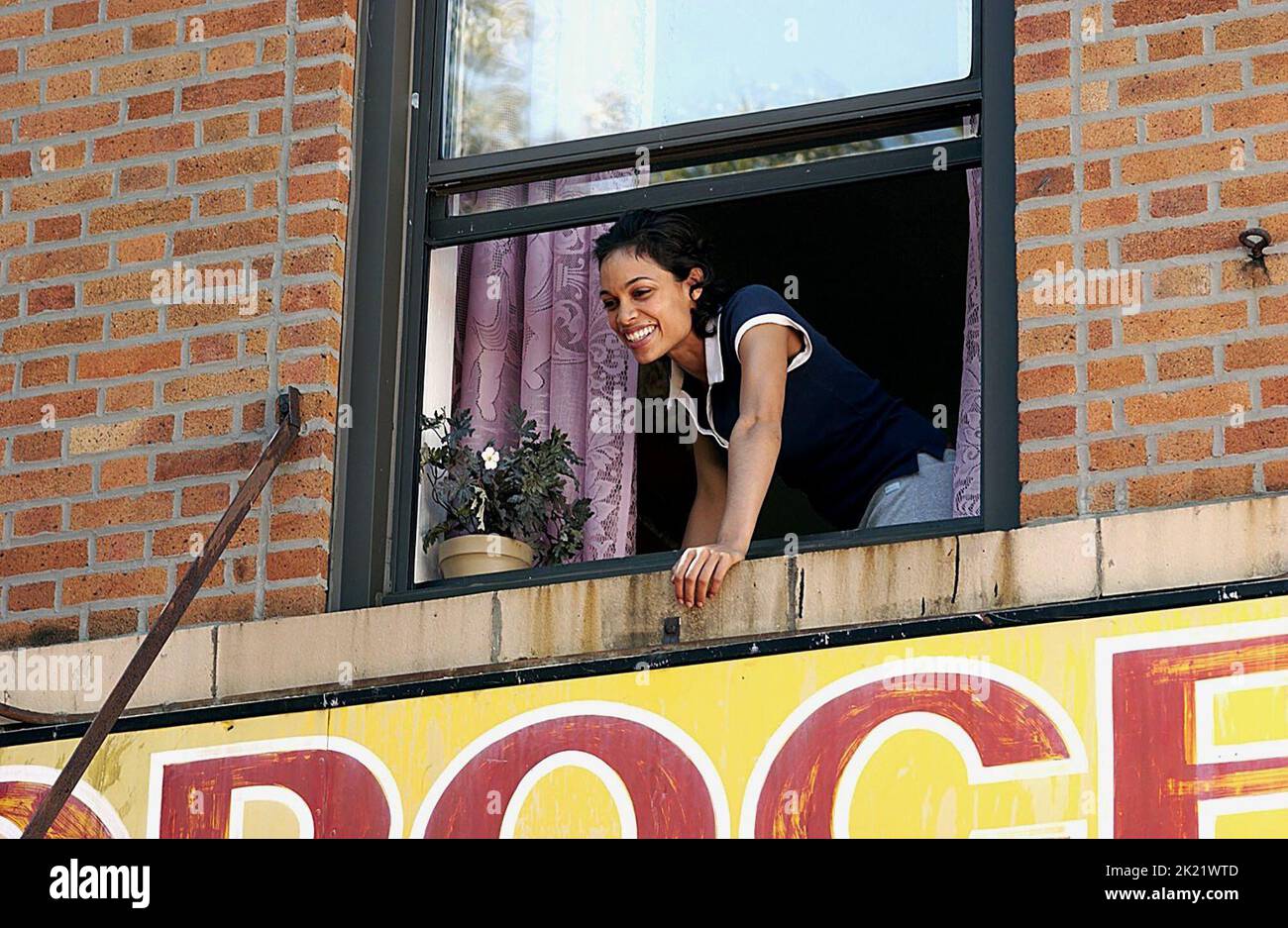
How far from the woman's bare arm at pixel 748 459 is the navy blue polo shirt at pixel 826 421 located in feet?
0.38

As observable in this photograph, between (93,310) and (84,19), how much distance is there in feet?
2.80

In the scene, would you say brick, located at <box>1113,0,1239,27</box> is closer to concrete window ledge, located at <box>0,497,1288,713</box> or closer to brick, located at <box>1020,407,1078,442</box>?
brick, located at <box>1020,407,1078,442</box>

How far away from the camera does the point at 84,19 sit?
614 cm

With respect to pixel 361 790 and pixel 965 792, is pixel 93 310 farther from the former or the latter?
pixel 965 792

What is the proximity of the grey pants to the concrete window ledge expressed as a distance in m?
0.46

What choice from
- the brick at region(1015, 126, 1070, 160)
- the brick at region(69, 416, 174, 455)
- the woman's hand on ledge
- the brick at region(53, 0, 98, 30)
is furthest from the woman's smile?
the brick at region(53, 0, 98, 30)

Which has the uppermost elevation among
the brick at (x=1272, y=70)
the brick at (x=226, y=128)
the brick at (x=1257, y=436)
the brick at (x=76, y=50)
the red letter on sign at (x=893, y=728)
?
the brick at (x=76, y=50)

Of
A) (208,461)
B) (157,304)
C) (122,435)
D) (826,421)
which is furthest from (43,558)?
(826,421)

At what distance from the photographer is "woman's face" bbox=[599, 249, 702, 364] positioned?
5.74 meters

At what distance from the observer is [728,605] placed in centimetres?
510

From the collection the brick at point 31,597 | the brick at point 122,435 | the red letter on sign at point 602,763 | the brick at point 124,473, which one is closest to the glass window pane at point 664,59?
the brick at point 122,435
